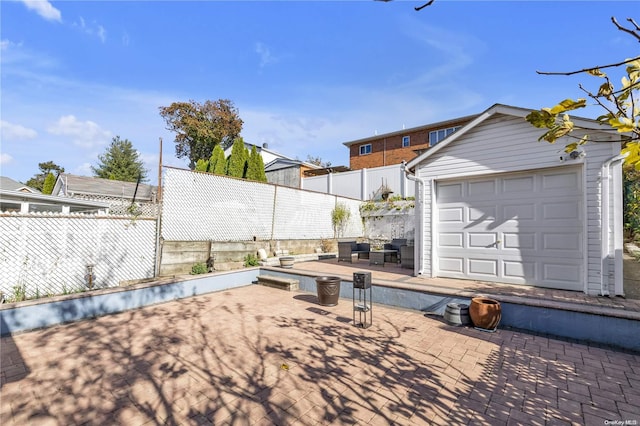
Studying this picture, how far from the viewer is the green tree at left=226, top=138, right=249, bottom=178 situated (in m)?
20.8

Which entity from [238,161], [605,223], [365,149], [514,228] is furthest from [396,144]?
[605,223]

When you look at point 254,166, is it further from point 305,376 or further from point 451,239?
point 305,376

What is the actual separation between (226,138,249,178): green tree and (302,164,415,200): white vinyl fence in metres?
5.59

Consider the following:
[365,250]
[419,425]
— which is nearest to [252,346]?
[419,425]

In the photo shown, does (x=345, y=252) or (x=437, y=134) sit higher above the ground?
(x=437, y=134)

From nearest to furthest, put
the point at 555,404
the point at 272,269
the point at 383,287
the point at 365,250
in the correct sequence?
1. the point at 555,404
2. the point at 383,287
3. the point at 272,269
4. the point at 365,250

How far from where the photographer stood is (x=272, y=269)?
9.48 m

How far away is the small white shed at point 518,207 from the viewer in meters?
5.65

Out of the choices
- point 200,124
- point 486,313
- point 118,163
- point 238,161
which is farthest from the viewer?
point 118,163

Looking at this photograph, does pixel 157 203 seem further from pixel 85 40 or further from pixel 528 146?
pixel 528 146

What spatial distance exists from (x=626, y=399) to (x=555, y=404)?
0.88 meters

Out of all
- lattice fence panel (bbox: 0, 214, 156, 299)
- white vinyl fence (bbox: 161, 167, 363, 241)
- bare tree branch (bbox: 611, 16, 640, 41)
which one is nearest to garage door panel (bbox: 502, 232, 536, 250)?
bare tree branch (bbox: 611, 16, 640, 41)

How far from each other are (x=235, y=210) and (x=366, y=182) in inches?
466

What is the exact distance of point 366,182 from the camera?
66.4 feet
